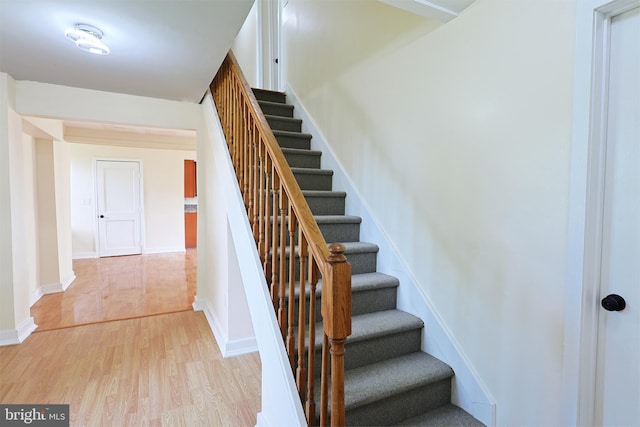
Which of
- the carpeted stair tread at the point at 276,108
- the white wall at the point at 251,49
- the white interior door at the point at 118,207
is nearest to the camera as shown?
the carpeted stair tread at the point at 276,108

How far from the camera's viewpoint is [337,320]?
42.1 inches

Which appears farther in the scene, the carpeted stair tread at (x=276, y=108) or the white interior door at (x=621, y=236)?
the carpeted stair tread at (x=276, y=108)

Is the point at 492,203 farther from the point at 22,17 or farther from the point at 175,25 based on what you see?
the point at 22,17

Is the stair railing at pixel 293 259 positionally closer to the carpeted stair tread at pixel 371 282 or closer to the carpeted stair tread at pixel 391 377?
the carpeted stair tread at pixel 391 377

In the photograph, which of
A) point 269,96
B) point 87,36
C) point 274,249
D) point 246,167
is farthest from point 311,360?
point 269,96

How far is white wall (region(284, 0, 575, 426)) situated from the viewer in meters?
1.27

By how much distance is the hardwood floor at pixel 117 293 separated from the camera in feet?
11.7

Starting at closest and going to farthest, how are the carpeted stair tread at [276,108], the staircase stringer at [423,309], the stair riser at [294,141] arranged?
the staircase stringer at [423,309], the stair riser at [294,141], the carpeted stair tread at [276,108]

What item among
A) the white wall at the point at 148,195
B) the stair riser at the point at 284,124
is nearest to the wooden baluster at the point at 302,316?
the stair riser at the point at 284,124

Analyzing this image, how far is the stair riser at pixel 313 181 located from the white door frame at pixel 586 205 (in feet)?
5.79

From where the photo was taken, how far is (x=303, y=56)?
3338 mm

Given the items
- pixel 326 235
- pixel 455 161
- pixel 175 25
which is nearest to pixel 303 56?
pixel 175 25

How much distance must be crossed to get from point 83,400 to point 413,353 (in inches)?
85.2

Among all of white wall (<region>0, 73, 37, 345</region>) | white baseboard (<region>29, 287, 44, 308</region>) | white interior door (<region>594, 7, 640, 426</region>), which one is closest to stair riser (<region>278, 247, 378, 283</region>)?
white interior door (<region>594, 7, 640, 426</region>)
